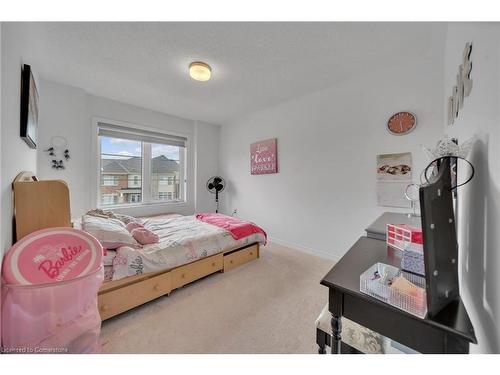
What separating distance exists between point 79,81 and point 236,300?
3393 millimetres

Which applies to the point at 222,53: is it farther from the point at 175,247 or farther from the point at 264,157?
the point at 175,247

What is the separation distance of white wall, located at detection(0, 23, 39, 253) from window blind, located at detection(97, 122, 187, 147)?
2.22m

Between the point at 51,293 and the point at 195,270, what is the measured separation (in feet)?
4.58

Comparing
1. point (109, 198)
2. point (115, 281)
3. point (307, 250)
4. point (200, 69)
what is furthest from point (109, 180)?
point (307, 250)

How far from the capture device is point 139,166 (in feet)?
11.8

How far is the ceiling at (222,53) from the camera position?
5.34 feet

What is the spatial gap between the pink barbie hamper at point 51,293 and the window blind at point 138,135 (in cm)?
285

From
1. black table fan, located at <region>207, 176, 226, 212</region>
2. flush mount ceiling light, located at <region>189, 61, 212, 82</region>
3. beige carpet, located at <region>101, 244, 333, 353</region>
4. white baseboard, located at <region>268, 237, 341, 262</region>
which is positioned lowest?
beige carpet, located at <region>101, 244, 333, 353</region>

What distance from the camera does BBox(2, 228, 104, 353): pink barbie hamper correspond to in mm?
736

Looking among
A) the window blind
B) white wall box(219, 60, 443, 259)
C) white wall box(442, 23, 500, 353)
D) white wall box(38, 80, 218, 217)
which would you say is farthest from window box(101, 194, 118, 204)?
white wall box(442, 23, 500, 353)

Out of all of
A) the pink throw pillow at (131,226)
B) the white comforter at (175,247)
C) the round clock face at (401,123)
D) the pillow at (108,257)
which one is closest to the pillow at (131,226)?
the pink throw pillow at (131,226)

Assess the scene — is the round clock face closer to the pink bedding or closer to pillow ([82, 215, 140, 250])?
the pink bedding
